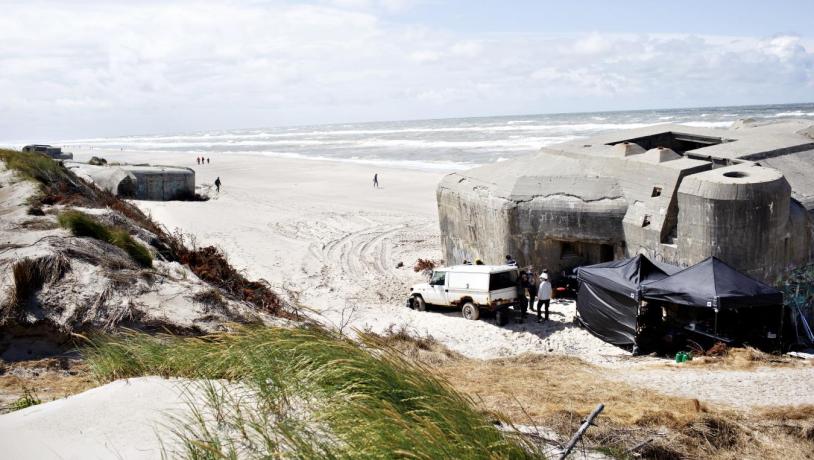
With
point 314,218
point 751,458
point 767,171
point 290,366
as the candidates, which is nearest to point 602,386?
point 751,458

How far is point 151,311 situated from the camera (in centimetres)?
938

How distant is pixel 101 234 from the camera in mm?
11938

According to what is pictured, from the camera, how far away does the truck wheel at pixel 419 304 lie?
1648cm

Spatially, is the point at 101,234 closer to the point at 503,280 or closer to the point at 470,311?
the point at 470,311

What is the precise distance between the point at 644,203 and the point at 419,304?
5446mm

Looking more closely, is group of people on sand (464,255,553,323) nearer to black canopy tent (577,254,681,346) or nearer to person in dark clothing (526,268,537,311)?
person in dark clothing (526,268,537,311)

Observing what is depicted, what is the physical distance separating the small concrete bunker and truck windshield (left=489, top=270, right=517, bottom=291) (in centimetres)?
2114

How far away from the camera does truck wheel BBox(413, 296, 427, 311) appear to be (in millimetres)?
16484

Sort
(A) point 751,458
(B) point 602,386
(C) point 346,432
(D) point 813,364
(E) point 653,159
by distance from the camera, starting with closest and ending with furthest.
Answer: (C) point 346,432
(A) point 751,458
(B) point 602,386
(D) point 813,364
(E) point 653,159

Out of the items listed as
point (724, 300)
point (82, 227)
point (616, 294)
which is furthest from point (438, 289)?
point (82, 227)

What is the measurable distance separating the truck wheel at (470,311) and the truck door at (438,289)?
1.80 ft

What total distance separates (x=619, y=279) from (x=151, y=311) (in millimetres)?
8271

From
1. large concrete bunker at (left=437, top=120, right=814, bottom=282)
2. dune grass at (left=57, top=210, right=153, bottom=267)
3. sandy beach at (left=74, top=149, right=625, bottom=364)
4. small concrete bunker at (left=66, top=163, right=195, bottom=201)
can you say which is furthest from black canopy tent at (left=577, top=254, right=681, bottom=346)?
small concrete bunker at (left=66, top=163, right=195, bottom=201)

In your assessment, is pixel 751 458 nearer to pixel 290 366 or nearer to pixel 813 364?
pixel 290 366
